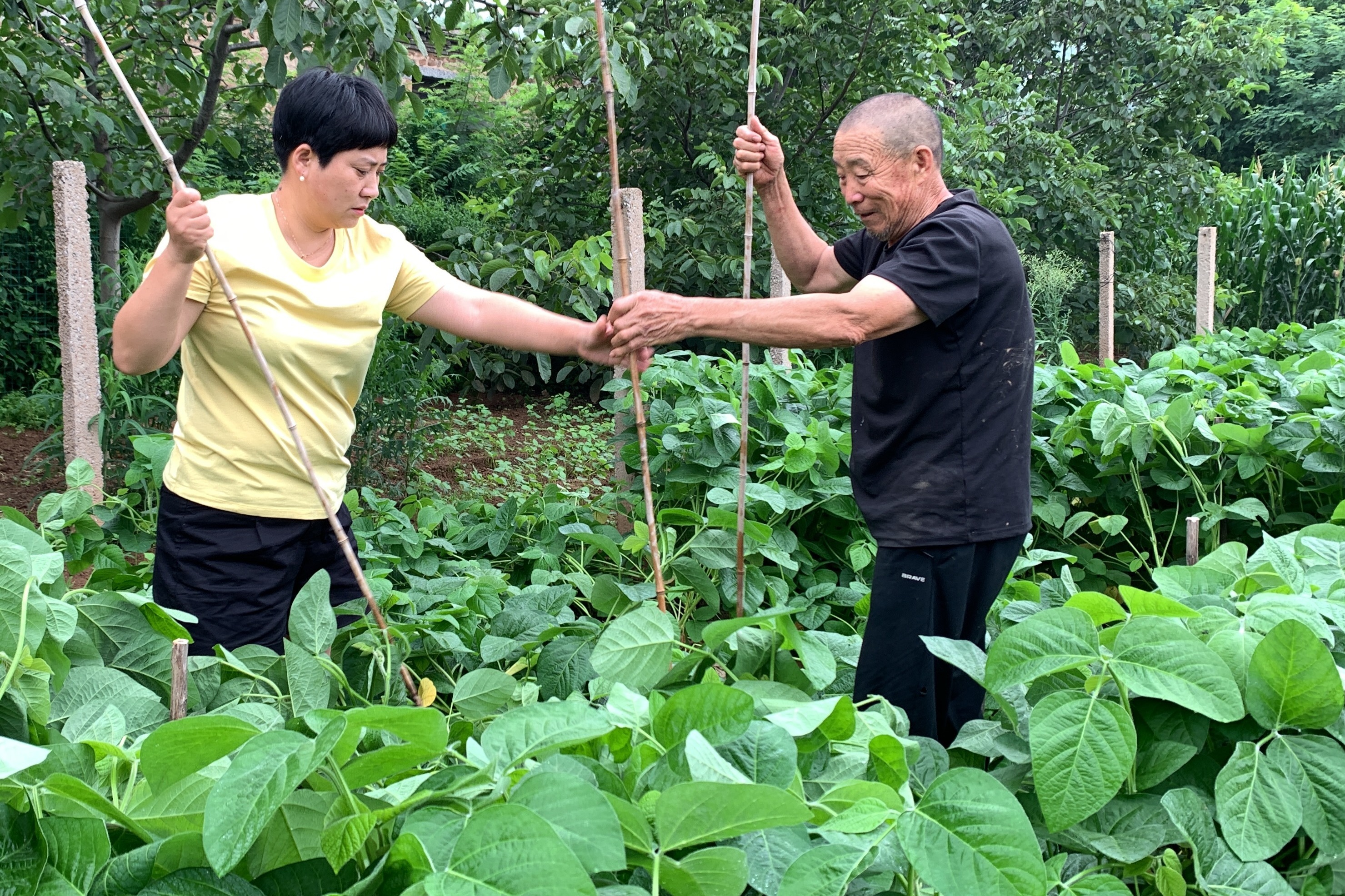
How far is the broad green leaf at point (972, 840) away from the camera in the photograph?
33.4 inches

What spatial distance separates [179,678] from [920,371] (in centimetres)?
151

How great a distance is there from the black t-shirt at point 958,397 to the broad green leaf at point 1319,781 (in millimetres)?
1156

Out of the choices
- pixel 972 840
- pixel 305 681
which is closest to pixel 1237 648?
pixel 972 840

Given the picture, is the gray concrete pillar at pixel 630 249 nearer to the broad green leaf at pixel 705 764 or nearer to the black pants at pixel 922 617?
→ the black pants at pixel 922 617

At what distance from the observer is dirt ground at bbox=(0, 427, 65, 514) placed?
5539mm

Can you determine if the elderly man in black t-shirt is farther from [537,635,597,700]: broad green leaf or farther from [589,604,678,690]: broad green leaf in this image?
[589,604,678,690]: broad green leaf

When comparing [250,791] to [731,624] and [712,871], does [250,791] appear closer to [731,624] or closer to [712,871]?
[712,871]

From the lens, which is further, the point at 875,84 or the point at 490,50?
the point at 875,84

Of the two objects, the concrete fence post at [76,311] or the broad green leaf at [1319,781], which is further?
the concrete fence post at [76,311]

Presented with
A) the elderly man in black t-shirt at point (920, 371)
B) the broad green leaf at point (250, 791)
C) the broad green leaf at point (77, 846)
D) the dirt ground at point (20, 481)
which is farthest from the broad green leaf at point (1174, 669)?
the dirt ground at point (20, 481)

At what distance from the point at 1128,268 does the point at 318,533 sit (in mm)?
9038

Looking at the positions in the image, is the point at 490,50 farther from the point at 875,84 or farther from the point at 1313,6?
the point at 1313,6

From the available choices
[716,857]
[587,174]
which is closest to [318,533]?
[716,857]

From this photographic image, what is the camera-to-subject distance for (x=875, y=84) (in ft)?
23.6
